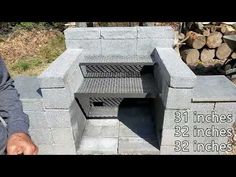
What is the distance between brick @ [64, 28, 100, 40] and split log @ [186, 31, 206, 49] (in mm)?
4155

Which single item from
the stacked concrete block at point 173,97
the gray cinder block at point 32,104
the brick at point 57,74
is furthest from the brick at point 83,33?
the gray cinder block at point 32,104

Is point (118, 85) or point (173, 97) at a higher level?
point (173, 97)

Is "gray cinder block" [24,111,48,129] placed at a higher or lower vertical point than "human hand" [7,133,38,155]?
lower

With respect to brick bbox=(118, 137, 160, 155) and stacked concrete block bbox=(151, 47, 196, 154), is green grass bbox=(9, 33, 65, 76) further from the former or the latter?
stacked concrete block bbox=(151, 47, 196, 154)

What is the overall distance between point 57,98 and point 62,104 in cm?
12

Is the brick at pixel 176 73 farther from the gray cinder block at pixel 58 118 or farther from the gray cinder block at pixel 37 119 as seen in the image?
the gray cinder block at pixel 37 119

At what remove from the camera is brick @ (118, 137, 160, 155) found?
154 inches

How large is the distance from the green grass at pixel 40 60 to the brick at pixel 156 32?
3.80 meters

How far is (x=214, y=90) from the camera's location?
3584mm

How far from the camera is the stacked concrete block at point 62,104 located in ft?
11.4

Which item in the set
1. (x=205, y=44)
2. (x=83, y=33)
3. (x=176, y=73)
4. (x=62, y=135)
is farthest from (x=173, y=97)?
(x=205, y=44)

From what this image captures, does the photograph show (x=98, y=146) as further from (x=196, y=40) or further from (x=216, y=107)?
(x=196, y=40)

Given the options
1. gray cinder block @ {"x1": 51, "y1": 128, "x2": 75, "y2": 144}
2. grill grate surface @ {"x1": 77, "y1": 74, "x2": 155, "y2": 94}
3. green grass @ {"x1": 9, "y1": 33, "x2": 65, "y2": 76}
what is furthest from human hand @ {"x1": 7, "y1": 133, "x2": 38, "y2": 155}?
green grass @ {"x1": 9, "y1": 33, "x2": 65, "y2": 76}

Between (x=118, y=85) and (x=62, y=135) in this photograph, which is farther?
(x=118, y=85)
